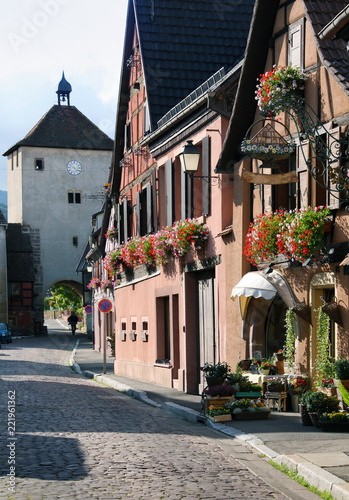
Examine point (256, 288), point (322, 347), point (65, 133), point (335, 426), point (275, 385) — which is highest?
point (65, 133)

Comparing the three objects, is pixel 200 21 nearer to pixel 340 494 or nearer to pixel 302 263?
pixel 302 263

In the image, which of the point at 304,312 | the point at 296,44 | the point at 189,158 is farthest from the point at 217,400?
the point at 296,44

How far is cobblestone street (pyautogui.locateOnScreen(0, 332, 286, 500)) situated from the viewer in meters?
7.18

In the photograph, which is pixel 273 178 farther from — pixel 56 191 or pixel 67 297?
pixel 67 297

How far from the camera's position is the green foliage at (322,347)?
12281 mm

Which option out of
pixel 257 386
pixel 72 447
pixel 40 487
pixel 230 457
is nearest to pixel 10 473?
pixel 40 487

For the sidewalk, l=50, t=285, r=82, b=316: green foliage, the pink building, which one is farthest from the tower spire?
the sidewalk

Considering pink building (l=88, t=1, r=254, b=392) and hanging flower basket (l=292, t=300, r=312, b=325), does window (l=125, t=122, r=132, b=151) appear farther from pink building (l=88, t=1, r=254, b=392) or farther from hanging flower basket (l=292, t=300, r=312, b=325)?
hanging flower basket (l=292, t=300, r=312, b=325)

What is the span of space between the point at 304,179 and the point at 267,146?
0.82 meters

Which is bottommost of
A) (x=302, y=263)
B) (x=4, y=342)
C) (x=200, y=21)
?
(x=4, y=342)

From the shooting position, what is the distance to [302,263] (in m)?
12.9

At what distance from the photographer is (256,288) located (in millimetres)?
13492

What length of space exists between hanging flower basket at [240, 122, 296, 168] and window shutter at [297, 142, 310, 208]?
0.24 m

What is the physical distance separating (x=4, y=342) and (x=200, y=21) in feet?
114
